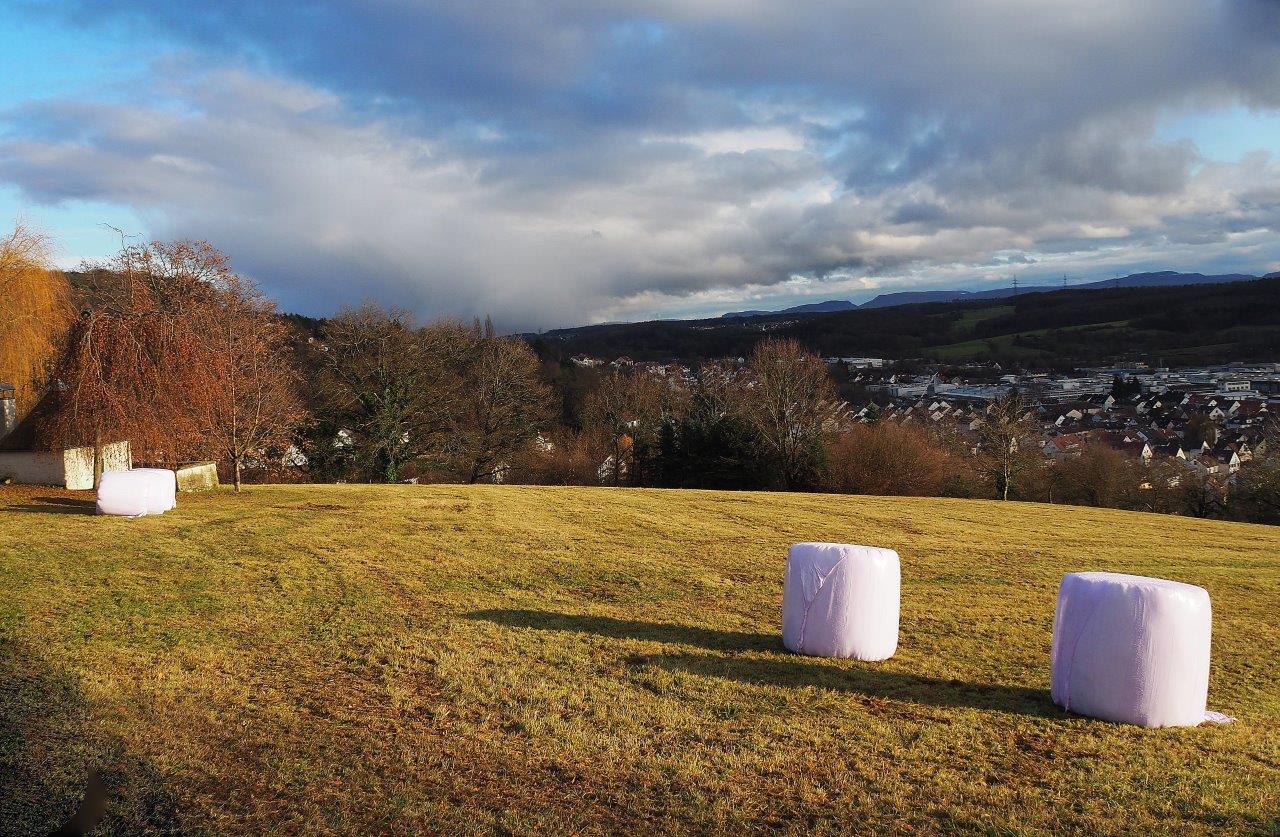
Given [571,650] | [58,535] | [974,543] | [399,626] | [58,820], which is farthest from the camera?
[974,543]

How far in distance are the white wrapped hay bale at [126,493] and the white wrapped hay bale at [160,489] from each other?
0.03m

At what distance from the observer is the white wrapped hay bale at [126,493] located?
1884 centimetres

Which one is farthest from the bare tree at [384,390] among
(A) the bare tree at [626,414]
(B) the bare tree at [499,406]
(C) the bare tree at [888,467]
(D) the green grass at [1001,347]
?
(D) the green grass at [1001,347]

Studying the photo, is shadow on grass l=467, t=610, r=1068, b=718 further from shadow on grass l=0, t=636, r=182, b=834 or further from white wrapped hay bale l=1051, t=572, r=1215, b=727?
shadow on grass l=0, t=636, r=182, b=834

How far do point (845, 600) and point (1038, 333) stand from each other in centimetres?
14827

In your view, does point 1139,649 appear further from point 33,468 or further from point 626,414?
point 626,414

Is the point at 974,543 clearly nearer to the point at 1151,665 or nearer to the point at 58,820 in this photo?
the point at 1151,665

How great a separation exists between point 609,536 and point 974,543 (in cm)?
1007

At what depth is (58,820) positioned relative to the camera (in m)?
5.69

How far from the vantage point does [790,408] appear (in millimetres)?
48781

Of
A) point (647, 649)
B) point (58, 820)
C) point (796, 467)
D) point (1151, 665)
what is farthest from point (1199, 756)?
point (796, 467)

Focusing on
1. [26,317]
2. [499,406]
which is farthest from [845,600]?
[499,406]

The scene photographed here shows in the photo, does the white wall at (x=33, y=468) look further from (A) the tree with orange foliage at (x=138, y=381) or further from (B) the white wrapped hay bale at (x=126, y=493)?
(B) the white wrapped hay bale at (x=126, y=493)

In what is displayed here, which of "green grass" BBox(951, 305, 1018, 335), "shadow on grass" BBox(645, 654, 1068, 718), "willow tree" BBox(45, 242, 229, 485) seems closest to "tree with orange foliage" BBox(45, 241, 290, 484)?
"willow tree" BBox(45, 242, 229, 485)
